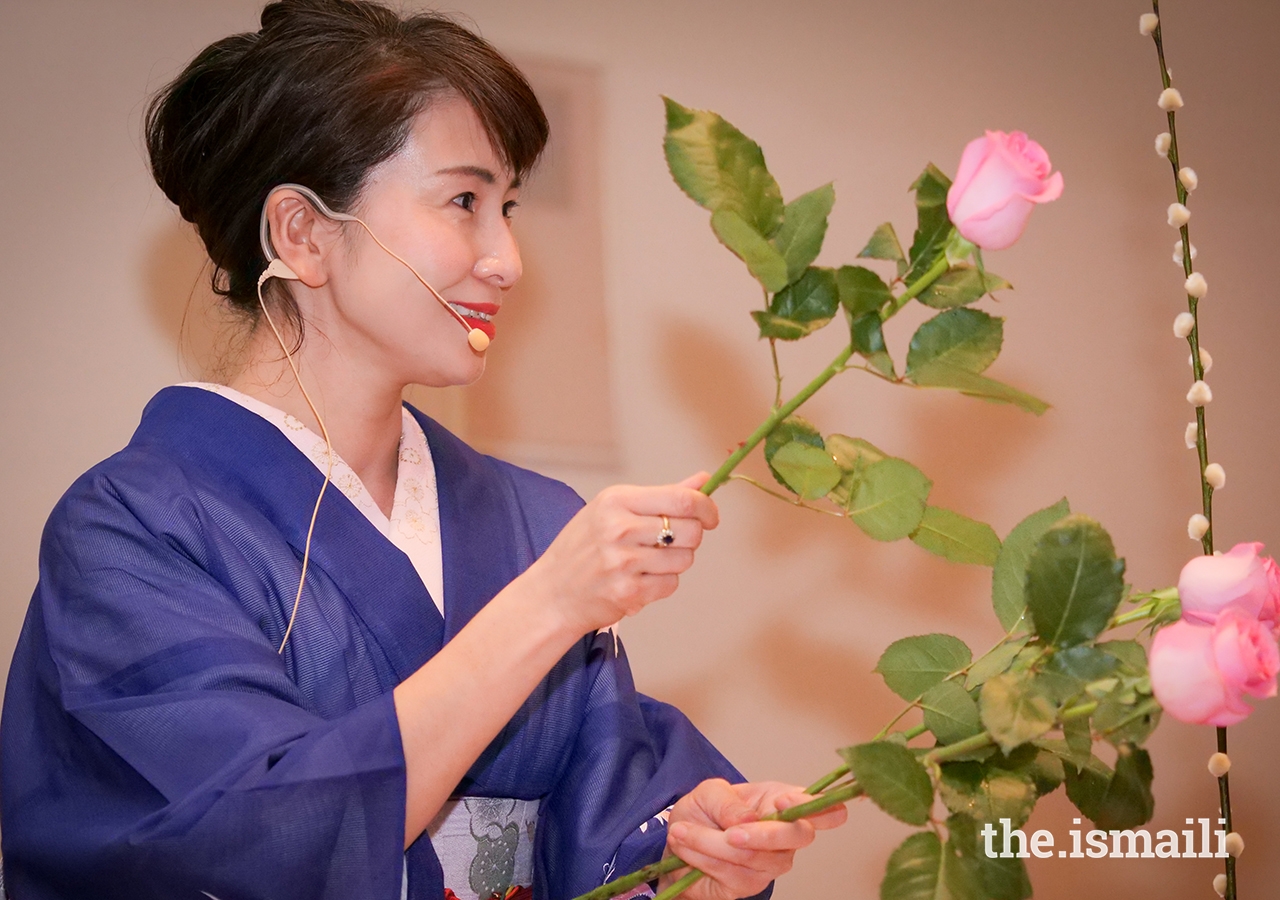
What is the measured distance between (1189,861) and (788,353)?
1.07m

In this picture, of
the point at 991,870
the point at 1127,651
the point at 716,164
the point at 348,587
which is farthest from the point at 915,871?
the point at 348,587

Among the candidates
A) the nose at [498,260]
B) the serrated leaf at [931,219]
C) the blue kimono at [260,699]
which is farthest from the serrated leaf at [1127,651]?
the nose at [498,260]

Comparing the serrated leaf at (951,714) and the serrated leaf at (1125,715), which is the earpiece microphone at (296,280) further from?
the serrated leaf at (1125,715)

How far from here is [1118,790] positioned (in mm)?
709

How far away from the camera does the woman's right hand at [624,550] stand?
83cm

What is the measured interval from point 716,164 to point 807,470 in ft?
0.57

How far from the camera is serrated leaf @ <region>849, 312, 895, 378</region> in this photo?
70 cm

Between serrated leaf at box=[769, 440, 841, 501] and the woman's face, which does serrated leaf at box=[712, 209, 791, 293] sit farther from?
the woman's face

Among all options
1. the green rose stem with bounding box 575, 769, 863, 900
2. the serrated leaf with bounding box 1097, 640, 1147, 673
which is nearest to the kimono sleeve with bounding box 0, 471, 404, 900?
the green rose stem with bounding box 575, 769, 863, 900

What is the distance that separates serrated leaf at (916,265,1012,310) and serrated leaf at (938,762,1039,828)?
0.83 ft

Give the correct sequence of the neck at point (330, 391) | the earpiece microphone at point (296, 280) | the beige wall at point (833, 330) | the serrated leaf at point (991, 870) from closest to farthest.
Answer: the serrated leaf at point (991, 870) < the earpiece microphone at point (296, 280) < the neck at point (330, 391) < the beige wall at point (833, 330)

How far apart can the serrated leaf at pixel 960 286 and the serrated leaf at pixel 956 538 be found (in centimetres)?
13

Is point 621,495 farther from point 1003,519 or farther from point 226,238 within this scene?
point 1003,519

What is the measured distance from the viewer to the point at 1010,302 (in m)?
2.09
